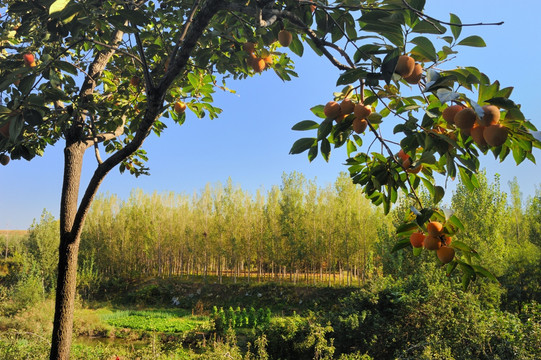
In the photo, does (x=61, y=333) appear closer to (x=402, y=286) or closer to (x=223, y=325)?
(x=402, y=286)

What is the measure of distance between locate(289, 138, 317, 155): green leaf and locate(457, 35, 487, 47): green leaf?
21.6 inches

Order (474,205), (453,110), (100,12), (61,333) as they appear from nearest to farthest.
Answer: (453,110) < (100,12) < (61,333) < (474,205)

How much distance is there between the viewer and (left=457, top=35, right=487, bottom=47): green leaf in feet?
3.47

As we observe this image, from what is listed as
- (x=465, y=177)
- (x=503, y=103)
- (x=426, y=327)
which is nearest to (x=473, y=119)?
(x=503, y=103)

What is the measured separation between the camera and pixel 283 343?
583cm

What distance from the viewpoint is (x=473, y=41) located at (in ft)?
3.54

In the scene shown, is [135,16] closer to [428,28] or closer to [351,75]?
[351,75]

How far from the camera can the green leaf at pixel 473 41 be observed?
1056 millimetres

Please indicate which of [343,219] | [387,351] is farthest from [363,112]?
[343,219]

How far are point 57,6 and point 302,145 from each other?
36.1 inches

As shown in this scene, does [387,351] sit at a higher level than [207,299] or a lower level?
higher

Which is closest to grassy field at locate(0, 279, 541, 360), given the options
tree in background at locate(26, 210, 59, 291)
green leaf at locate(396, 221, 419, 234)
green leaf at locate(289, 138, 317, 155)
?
green leaf at locate(396, 221, 419, 234)

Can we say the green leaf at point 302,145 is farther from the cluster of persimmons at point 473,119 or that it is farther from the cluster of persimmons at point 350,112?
the cluster of persimmons at point 473,119

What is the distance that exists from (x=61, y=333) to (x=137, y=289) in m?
17.9
